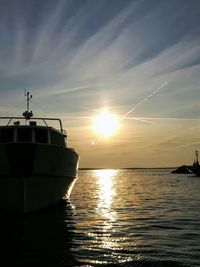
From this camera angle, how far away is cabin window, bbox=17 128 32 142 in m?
19.5

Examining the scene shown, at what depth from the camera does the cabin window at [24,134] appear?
768 inches

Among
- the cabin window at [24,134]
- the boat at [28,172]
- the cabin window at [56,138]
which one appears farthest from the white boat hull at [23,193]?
the cabin window at [56,138]

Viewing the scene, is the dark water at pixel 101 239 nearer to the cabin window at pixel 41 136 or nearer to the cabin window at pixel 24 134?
the cabin window at pixel 41 136

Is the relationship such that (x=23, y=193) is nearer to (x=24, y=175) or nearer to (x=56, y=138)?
(x=24, y=175)

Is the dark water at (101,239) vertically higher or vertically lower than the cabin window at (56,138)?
lower

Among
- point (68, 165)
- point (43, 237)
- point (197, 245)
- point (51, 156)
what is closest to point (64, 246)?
point (43, 237)

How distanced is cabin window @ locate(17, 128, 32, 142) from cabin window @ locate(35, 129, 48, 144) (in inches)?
15.5

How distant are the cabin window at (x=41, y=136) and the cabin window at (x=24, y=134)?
39 centimetres

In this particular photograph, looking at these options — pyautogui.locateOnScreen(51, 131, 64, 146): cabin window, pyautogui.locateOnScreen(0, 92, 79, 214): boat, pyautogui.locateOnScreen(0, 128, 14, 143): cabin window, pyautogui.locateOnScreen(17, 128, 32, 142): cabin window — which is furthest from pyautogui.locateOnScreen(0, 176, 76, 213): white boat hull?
pyautogui.locateOnScreen(0, 128, 14, 143): cabin window

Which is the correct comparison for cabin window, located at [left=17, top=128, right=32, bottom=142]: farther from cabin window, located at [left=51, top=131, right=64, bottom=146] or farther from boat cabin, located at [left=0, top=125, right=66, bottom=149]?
cabin window, located at [left=51, top=131, right=64, bottom=146]

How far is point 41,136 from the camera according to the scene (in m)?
19.8

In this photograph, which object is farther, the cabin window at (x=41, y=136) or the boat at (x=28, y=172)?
the cabin window at (x=41, y=136)

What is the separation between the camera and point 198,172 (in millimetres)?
89062

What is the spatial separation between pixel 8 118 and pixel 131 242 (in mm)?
13605
